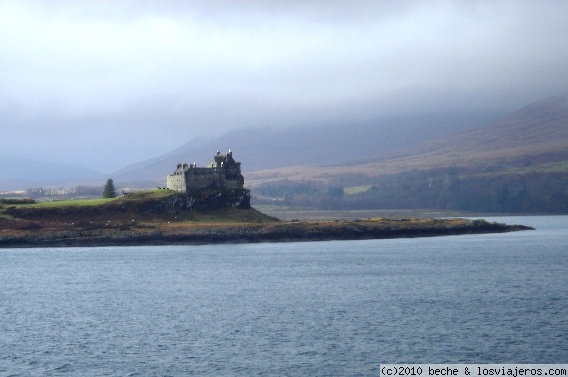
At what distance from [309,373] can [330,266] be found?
5882 centimetres

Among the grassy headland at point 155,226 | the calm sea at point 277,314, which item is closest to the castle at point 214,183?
the grassy headland at point 155,226

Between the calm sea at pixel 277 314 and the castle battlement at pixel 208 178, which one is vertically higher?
the castle battlement at pixel 208 178

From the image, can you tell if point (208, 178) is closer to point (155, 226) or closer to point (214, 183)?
point (214, 183)

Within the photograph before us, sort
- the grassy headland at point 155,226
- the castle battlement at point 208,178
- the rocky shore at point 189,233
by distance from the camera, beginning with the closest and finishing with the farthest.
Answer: the rocky shore at point 189,233 < the grassy headland at point 155,226 < the castle battlement at point 208,178

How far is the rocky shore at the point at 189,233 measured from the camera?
143125 millimetres

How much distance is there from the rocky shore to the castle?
958 cm

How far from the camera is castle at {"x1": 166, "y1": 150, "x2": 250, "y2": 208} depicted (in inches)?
6324

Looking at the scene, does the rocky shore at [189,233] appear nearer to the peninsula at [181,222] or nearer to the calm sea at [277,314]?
the peninsula at [181,222]

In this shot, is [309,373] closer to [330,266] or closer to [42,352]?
[42,352]

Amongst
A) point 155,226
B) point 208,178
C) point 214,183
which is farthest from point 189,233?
point 214,183

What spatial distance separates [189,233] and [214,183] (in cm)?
2084

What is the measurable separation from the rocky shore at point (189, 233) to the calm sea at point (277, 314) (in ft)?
70.3

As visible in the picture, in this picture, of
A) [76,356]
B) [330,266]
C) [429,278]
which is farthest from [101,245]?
[76,356]

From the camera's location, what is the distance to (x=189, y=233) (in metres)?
144
